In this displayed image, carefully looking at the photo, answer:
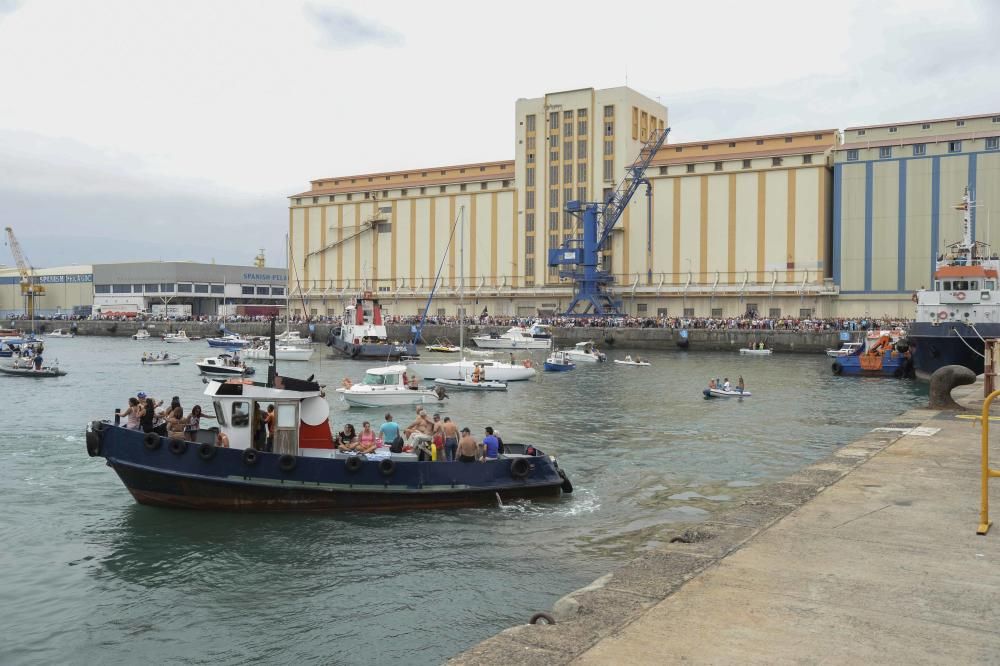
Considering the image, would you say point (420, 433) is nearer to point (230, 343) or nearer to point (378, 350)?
point (378, 350)

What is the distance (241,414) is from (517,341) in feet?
213

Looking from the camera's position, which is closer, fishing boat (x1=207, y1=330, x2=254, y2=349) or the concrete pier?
the concrete pier

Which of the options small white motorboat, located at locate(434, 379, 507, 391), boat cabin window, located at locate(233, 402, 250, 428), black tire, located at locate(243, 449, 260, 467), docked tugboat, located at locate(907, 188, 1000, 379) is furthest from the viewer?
small white motorboat, located at locate(434, 379, 507, 391)

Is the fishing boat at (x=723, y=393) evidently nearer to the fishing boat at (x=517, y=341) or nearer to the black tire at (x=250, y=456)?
the black tire at (x=250, y=456)

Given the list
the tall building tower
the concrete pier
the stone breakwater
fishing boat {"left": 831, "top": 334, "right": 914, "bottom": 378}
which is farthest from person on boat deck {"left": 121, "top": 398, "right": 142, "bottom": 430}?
the tall building tower

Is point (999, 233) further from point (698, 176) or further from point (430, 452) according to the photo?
point (430, 452)

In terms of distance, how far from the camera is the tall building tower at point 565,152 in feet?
318

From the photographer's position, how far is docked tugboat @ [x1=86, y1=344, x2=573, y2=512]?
17.8 m

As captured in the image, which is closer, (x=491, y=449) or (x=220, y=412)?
(x=220, y=412)

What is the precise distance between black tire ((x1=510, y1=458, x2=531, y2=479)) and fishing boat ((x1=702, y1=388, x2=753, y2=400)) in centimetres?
2481

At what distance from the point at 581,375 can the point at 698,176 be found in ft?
144

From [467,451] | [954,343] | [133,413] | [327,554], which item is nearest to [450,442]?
[467,451]

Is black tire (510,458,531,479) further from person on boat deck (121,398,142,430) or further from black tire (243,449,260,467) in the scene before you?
person on boat deck (121,398,142,430)

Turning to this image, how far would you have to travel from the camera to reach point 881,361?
176 feet
